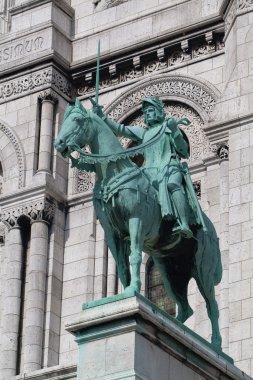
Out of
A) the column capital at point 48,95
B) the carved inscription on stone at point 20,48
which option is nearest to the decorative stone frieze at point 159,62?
the column capital at point 48,95

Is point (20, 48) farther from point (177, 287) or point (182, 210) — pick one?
point (182, 210)

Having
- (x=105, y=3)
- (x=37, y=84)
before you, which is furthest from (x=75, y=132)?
(x=105, y=3)

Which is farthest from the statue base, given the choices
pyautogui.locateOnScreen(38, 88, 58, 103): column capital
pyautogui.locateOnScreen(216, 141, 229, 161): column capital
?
pyautogui.locateOnScreen(38, 88, 58, 103): column capital

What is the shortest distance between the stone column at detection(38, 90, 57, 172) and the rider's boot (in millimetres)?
9336

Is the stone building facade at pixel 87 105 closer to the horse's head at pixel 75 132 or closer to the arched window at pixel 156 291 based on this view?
the arched window at pixel 156 291

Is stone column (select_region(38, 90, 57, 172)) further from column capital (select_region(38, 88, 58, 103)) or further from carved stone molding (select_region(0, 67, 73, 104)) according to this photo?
carved stone molding (select_region(0, 67, 73, 104))

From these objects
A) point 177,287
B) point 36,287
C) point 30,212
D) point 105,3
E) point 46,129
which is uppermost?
point 105,3

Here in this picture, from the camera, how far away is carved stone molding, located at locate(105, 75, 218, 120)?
32.6 m

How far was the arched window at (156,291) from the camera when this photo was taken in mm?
31180

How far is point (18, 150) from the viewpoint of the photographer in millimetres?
33875

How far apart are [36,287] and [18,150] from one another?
3281 mm

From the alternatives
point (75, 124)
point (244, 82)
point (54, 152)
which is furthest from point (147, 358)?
point (54, 152)

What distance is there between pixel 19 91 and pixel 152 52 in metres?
3.01

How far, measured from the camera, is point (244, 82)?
3080 cm
